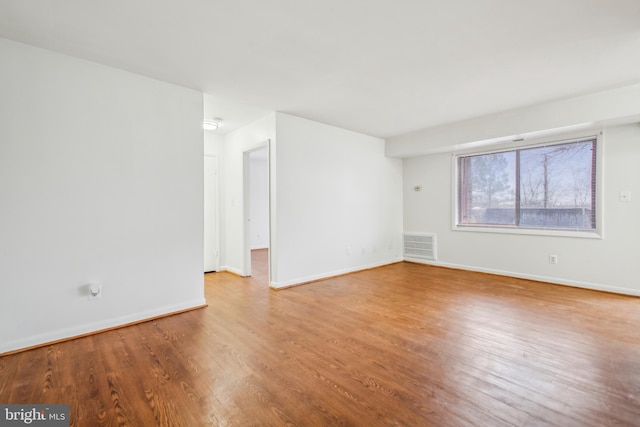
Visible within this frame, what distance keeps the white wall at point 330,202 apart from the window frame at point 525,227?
1.14m

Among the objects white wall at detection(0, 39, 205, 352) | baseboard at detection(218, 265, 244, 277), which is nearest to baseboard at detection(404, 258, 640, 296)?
baseboard at detection(218, 265, 244, 277)

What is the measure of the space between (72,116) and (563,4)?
396cm

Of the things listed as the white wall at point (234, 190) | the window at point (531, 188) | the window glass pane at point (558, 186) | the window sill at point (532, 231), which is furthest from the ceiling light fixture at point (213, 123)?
the window glass pane at point (558, 186)

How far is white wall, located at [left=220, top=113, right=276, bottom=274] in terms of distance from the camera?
15.3 feet

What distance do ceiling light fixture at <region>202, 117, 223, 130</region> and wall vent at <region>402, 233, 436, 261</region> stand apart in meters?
4.19

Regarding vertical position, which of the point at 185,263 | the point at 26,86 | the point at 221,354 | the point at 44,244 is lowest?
the point at 221,354

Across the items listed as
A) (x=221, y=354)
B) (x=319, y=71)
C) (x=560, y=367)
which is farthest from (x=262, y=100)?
(x=560, y=367)

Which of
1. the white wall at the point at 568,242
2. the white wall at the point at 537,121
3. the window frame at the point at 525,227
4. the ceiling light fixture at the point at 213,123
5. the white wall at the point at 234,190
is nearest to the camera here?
the white wall at the point at 537,121

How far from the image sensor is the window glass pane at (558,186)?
4.14 metres

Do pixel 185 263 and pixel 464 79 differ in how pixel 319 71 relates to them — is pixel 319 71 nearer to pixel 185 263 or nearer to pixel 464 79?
pixel 464 79

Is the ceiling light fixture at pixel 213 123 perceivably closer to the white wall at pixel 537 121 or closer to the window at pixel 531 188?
the white wall at pixel 537 121

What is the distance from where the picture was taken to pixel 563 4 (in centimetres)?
198

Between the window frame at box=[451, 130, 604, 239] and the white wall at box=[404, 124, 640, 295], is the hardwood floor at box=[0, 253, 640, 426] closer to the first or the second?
the white wall at box=[404, 124, 640, 295]

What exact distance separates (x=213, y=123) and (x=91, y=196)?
7.50 ft
